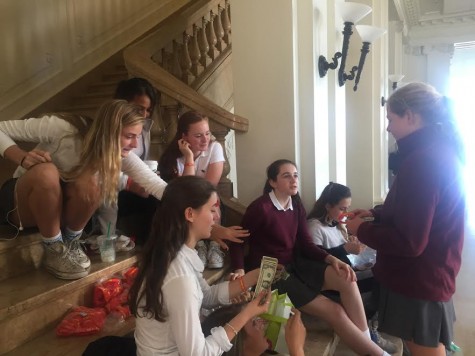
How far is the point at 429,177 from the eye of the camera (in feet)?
→ 4.90

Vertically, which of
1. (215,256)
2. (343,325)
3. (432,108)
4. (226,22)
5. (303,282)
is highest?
(226,22)

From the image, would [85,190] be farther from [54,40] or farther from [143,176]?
[54,40]

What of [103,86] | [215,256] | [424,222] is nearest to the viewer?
[424,222]

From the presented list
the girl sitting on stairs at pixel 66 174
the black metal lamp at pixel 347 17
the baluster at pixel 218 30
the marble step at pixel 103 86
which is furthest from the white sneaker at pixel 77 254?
the baluster at pixel 218 30

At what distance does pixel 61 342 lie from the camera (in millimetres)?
1521

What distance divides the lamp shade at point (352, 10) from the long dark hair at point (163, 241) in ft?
6.46

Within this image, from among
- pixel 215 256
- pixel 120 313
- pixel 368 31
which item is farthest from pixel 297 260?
pixel 368 31

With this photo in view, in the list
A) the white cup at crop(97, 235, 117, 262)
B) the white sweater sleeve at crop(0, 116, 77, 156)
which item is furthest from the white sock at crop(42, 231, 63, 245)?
the white sweater sleeve at crop(0, 116, 77, 156)

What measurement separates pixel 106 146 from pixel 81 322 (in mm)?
706

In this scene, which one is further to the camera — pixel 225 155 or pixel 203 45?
pixel 203 45

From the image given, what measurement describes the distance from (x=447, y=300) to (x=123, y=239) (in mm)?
1482

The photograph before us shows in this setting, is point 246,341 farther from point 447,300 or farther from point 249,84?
point 249,84

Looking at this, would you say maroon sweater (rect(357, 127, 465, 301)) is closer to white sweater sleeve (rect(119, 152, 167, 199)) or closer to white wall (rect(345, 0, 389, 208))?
white sweater sleeve (rect(119, 152, 167, 199))

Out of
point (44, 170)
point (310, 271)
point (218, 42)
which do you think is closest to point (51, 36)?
point (218, 42)
